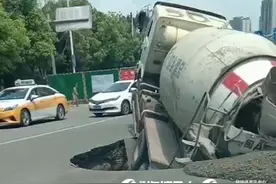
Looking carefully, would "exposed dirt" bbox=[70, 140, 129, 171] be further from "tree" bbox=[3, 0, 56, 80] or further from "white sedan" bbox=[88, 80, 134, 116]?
"tree" bbox=[3, 0, 56, 80]

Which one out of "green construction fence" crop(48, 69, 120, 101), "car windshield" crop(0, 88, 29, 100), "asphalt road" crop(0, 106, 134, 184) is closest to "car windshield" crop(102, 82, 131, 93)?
"car windshield" crop(0, 88, 29, 100)

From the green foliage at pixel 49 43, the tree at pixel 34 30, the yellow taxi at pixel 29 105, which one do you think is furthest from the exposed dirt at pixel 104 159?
the tree at pixel 34 30

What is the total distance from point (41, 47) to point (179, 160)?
44259 mm

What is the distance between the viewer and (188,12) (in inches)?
338

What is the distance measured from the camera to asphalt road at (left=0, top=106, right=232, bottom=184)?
408cm

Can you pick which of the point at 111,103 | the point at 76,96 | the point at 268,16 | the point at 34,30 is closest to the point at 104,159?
the point at 268,16

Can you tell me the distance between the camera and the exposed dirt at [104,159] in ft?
23.4

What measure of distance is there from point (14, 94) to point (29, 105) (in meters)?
1.24

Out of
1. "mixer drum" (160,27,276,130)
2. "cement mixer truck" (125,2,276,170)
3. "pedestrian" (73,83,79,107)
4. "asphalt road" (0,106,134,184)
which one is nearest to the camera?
"cement mixer truck" (125,2,276,170)

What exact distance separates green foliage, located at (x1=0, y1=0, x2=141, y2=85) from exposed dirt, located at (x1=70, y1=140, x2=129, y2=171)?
27445 millimetres

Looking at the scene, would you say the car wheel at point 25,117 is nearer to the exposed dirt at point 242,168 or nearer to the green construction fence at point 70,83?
the green construction fence at point 70,83

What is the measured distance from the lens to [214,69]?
5.68 metres

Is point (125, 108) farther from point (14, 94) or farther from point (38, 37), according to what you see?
point (38, 37)

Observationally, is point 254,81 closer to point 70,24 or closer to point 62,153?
point 62,153
